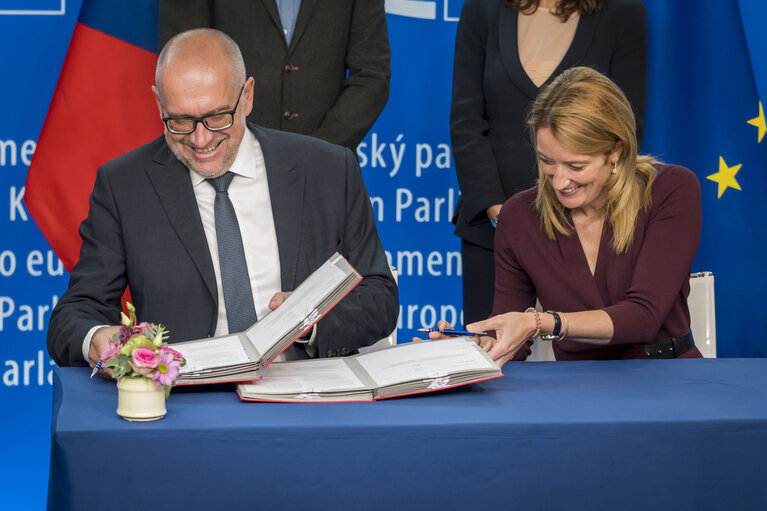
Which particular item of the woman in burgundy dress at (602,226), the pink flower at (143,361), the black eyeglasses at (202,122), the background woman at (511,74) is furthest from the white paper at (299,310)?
Result: the background woman at (511,74)

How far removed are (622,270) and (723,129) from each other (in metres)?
1.49

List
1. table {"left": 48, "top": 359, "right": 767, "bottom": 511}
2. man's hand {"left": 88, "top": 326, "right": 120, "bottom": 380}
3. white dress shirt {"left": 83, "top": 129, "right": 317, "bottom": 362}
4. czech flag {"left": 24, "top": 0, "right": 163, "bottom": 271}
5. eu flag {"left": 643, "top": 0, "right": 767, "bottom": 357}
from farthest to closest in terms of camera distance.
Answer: czech flag {"left": 24, "top": 0, "right": 163, "bottom": 271}
eu flag {"left": 643, "top": 0, "right": 767, "bottom": 357}
white dress shirt {"left": 83, "top": 129, "right": 317, "bottom": 362}
man's hand {"left": 88, "top": 326, "right": 120, "bottom": 380}
table {"left": 48, "top": 359, "right": 767, "bottom": 511}

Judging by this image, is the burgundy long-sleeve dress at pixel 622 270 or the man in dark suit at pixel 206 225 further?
the burgundy long-sleeve dress at pixel 622 270

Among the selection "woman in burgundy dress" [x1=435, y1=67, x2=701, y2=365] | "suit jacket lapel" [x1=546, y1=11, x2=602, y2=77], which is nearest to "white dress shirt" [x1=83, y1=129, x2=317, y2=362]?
"woman in burgundy dress" [x1=435, y1=67, x2=701, y2=365]

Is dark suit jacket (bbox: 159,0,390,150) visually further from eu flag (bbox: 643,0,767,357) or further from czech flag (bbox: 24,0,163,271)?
eu flag (bbox: 643,0,767,357)

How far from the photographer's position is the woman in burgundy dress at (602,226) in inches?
105

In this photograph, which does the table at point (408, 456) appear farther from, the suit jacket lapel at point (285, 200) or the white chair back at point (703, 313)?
the white chair back at point (703, 313)

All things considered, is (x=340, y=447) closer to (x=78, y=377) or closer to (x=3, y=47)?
(x=78, y=377)

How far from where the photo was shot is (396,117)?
418cm

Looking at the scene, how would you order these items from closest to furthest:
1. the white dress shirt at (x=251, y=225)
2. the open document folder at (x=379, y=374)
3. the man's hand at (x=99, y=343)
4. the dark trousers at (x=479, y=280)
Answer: the open document folder at (x=379, y=374) < the man's hand at (x=99, y=343) < the white dress shirt at (x=251, y=225) < the dark trousers at (x=479, y=280)

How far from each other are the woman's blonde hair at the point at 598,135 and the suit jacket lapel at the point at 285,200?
2.41 feet

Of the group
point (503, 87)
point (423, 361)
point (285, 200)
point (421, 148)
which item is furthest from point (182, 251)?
point (421, 148)

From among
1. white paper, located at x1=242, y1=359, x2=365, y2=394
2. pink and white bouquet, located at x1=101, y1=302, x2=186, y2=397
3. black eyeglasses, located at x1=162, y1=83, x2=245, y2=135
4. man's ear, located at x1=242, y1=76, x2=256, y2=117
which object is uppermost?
man's ear, located at x1=242, y1=76, x2=256, y2=117

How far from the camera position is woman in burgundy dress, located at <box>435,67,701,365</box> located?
2666 mm
